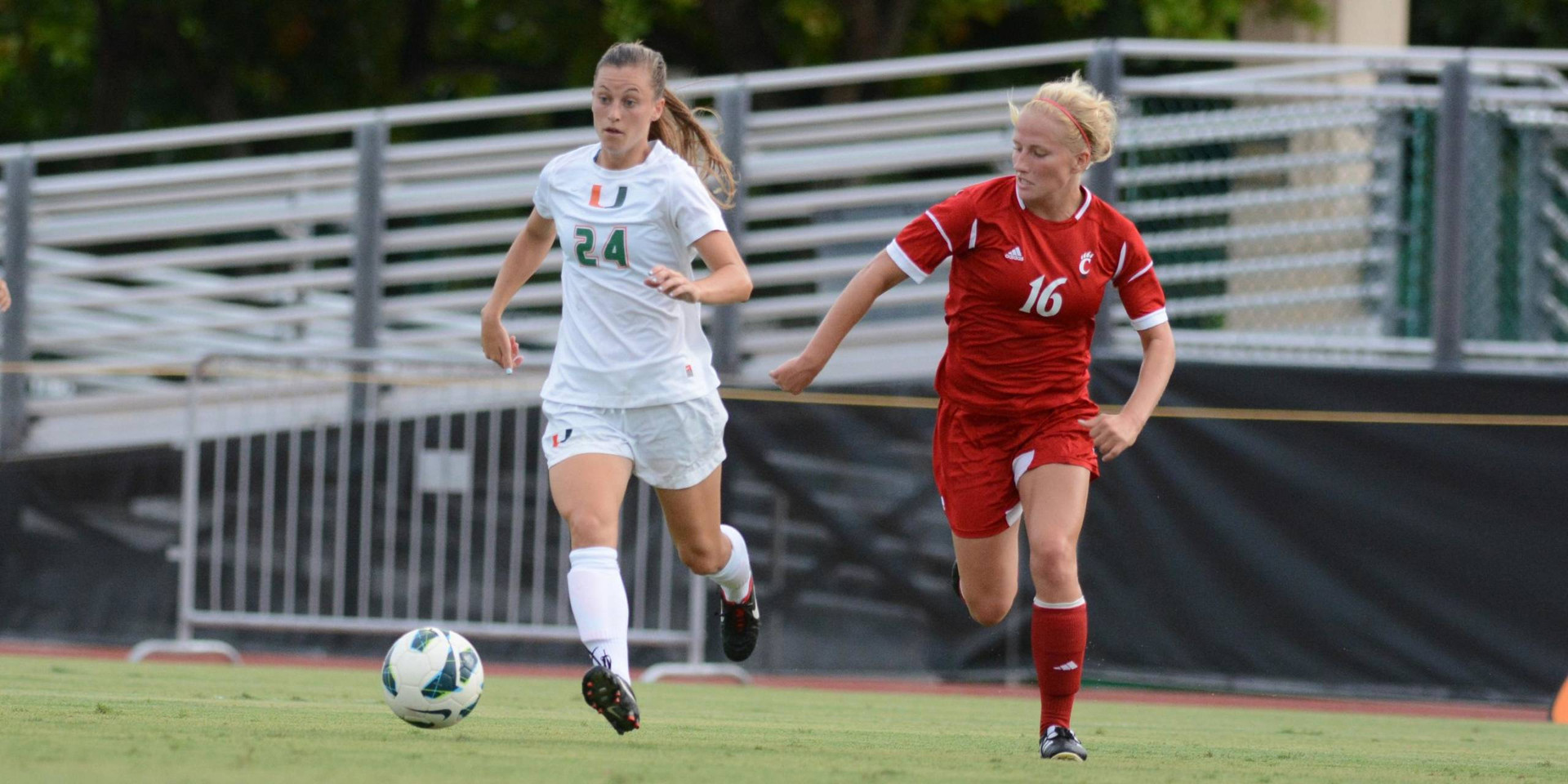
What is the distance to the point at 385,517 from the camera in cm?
1139

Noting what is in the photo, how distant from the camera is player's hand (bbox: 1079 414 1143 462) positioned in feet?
19.3

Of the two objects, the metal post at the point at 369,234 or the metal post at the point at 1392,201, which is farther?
the metal post at the point at 369,234

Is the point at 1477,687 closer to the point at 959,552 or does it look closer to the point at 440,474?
the point at 959,552

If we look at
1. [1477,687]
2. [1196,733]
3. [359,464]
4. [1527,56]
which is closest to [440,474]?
[359,464]

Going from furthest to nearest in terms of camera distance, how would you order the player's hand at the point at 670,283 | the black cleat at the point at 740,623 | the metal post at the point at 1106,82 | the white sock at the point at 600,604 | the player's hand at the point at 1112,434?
the metal post at the point at 1106,82, the black cleat at the point at 740,623, the player's hand at the point at 1112,434, the white sock at the point at 600,604, the player's hand at the point at 670,283

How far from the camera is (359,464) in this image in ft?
37.7

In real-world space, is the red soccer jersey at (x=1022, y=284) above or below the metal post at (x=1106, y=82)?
below

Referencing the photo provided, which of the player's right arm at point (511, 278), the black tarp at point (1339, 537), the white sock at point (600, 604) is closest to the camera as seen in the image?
the white sock at point (600, 604)

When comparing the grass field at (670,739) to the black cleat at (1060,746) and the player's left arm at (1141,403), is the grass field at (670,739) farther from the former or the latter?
the player's left arm at (1141,403)

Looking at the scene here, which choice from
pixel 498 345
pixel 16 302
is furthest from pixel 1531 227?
pixel 16 302

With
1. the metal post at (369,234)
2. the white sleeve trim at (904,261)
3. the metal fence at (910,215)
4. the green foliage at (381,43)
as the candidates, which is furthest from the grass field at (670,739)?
the green foliage at (381,43)

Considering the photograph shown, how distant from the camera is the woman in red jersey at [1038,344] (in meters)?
6.01

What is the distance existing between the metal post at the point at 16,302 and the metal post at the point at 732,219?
15.0ft

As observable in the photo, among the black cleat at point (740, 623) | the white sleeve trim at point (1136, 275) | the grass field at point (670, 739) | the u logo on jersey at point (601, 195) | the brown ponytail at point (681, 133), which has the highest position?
the brown ponytail at point (681, 133)
